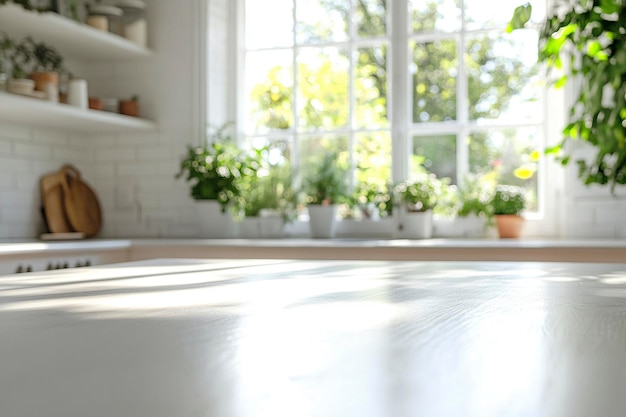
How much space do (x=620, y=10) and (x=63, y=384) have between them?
1.72 m

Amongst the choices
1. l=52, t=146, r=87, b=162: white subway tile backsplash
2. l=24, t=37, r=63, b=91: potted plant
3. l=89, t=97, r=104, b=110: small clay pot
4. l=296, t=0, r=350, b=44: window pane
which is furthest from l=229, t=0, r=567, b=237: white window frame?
l=24, t=37, r=63, b=91: potted plant

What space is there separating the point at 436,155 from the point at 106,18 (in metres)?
1.80

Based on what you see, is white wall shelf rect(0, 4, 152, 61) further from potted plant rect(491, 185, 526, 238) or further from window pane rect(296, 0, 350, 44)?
potted plant rect(491, 185, 526, 238)

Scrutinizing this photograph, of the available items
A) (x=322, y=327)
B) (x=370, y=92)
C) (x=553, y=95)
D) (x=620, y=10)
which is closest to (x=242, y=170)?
(x=370, y=92)

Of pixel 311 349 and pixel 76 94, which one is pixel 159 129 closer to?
pixel 76 94

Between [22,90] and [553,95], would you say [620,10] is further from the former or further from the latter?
[22,90]

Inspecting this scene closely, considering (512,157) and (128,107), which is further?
(128,107)

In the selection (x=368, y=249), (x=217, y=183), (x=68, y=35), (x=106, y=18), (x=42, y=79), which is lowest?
(x=368, y=249)

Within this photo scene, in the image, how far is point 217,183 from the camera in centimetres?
391

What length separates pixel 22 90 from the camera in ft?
10.9

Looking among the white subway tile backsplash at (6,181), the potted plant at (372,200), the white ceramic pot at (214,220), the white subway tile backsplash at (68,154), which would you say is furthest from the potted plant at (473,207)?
the white subway tile backsplash at (6,181)

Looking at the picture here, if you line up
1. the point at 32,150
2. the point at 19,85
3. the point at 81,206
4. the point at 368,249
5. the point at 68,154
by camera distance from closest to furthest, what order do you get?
the point at 368,249 < the point at 19,85 < the point at 32,150 < the point at 81,206 < the point at 68,154

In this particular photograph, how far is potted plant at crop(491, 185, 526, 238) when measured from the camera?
367 centimetres

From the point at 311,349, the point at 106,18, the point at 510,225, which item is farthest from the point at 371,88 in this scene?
the point at 311,349
